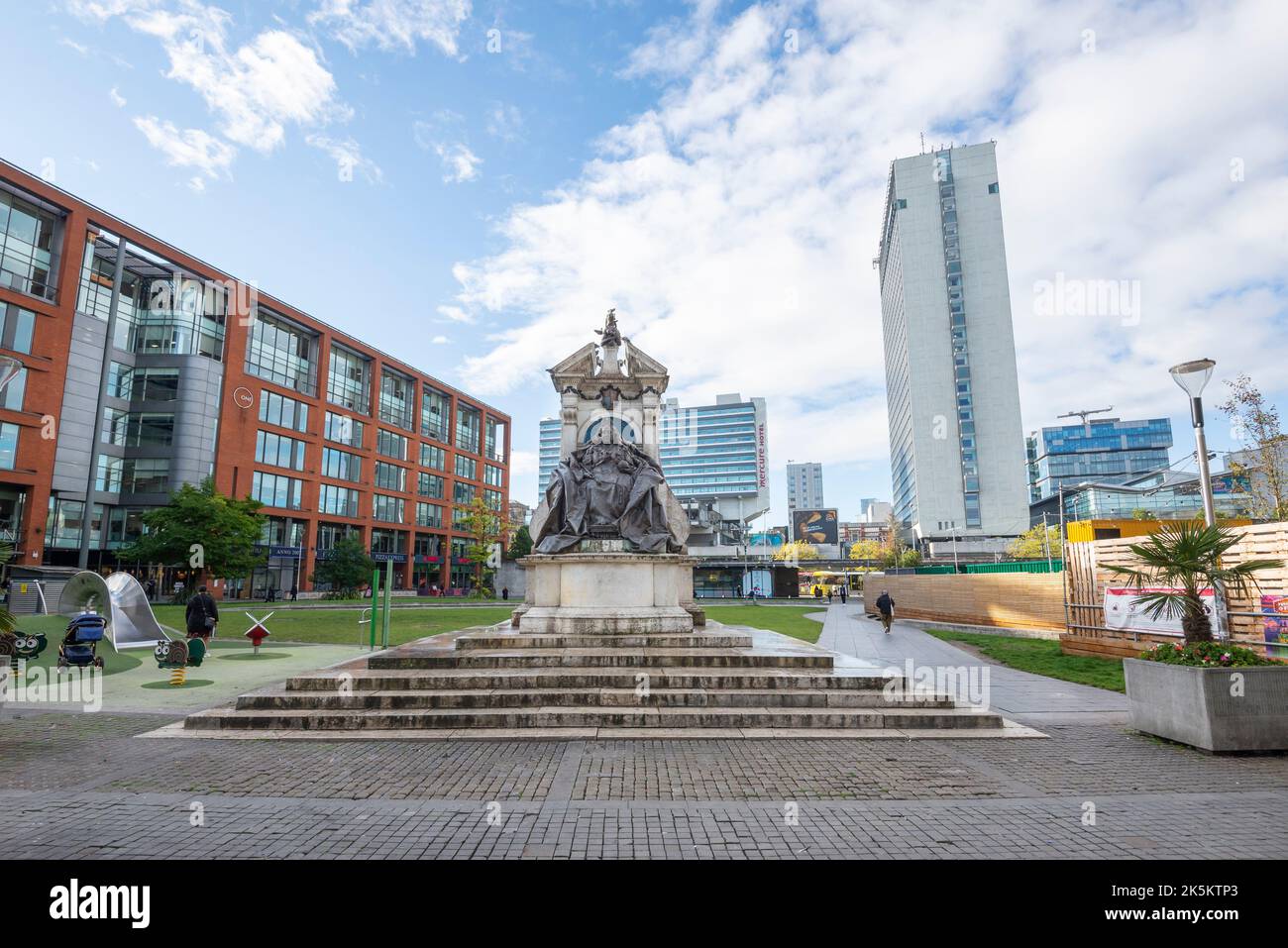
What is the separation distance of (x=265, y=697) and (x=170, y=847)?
15.2 feet

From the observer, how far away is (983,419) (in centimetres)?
9938

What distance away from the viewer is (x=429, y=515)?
70875 mm

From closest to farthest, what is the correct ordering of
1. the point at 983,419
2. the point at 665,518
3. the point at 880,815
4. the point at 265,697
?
the point at 880,815, the point at 265,697, the point at 665,518, the point at 983,419

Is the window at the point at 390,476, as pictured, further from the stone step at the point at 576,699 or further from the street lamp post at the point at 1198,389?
the street lamp post at the point at 1198,389

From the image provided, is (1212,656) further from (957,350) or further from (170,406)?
(957,350)

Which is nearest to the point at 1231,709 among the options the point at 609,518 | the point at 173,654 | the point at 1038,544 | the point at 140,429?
the point at 609,518

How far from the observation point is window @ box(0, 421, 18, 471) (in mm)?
37031

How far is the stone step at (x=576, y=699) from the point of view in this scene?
8.55 meters

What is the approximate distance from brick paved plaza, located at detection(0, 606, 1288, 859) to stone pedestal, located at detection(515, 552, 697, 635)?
4034 millimetres

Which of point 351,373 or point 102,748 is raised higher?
point 351,373

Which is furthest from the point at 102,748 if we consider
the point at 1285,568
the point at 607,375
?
the point at 1285,568

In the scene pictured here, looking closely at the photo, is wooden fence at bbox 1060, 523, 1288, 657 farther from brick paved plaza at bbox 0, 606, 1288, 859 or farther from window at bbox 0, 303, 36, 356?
window at bbox 0, 303, 36, 356

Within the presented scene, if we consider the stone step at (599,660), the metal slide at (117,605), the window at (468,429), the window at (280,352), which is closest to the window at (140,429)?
the window at (280,352)

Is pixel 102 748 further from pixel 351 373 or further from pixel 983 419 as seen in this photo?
pixel 983 419
